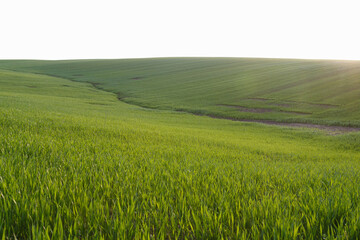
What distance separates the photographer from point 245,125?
2509 centimetres

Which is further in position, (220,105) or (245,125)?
(220,105)

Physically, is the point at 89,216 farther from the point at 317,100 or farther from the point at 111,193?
the point at 317,100

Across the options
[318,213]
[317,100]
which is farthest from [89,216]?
[317,100]

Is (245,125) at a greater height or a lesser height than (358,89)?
lesser

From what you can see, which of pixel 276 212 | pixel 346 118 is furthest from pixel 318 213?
pixel 346 118

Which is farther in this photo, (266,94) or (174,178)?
(266,94)

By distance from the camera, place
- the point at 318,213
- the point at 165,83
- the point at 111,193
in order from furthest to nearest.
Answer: the point at 165,83 → the point at 111,193 → the point at 318,213

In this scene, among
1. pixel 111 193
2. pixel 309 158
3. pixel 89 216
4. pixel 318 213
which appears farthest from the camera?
pixel 309 158

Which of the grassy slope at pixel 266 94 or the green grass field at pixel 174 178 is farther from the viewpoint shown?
the grassy slope at pixel 266 94

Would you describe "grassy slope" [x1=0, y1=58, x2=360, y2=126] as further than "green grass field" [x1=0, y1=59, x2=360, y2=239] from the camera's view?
Yes

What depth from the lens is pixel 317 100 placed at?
114ft

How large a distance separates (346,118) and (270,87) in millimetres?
20197

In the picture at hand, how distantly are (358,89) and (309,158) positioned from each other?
3368cm

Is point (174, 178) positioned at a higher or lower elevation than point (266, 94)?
higher
